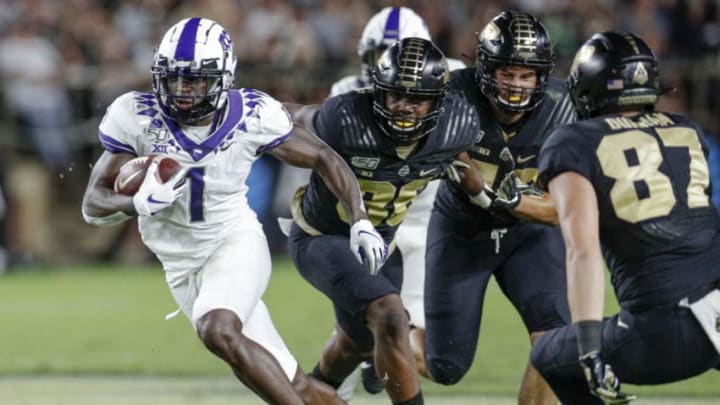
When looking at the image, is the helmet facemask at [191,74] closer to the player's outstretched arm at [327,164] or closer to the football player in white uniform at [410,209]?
the player's outstretched arm at [327,164]

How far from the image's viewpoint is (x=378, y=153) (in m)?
6.17

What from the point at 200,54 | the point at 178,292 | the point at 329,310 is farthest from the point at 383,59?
the point at 329,310

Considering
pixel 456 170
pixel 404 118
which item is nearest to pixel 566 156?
pixel 404 118

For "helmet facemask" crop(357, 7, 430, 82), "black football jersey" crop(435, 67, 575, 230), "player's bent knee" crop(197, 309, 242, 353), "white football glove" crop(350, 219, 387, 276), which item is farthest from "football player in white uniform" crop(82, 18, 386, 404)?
"helmet facemask" crop(357, 7, 430, 82)

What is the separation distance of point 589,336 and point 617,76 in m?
0.91

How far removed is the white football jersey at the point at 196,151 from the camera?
18.7ft

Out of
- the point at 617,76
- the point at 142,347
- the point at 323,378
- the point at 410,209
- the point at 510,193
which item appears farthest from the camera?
the point at 142,347

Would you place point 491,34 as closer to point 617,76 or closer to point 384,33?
point 617,76

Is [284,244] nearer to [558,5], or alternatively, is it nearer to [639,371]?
[558,5]

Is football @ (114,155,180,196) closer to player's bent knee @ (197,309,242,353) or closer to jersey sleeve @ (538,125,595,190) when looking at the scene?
player's bent knee @ (197,309,242,353)

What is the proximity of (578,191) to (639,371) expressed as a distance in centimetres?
63

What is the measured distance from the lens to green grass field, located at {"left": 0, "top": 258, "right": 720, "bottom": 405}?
7484mm

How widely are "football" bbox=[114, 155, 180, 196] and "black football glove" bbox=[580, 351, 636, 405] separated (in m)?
1.80

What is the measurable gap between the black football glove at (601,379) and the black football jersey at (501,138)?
2073 millimetres
